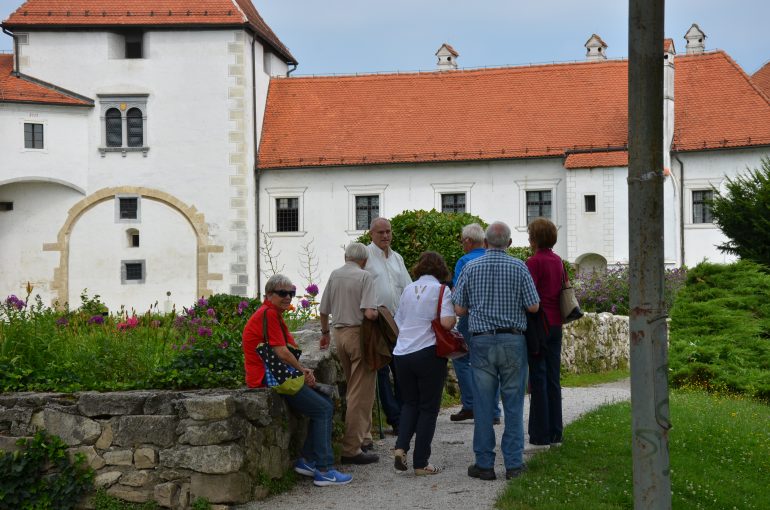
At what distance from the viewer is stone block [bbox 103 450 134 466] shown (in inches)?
294

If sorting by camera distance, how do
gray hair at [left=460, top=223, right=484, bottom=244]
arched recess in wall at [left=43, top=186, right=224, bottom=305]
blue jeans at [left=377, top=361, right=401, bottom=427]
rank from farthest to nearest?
arched recess in wall at [left=43, top=186, right=224, bottom=305]
blue jeans at [left=377, top=361, right=401, bottom=427]
gray hair at [left=460, top=223, right=484, bottom=244]

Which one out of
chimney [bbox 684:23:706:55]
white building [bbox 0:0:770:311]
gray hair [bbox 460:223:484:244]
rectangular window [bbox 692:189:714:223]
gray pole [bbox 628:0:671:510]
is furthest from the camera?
chimney [bbox 684:23:706:55]

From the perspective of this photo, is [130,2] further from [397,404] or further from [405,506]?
[405,506]

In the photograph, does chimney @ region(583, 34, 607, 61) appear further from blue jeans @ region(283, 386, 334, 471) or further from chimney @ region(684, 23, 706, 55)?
blue jeans @ region(283, 386, 334, 471)

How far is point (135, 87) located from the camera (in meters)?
34.3

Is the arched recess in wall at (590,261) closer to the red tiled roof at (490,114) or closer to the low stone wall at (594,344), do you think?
the red tiled roof at (490,114)

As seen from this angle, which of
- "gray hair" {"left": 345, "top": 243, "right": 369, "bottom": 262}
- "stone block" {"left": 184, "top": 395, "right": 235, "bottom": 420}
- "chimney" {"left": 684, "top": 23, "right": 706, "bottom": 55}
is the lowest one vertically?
"stone block" {"left": 184, "top": 395, "right": 235, "bottom": 420}

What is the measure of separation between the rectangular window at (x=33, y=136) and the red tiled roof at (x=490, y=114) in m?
6.93

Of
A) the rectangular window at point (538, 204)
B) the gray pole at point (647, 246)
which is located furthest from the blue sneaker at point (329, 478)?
the rectangular window at point (538, 204)

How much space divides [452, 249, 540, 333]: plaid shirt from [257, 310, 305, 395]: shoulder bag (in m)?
1.31

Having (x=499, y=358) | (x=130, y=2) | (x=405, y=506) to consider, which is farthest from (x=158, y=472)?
(x=130, y=2)

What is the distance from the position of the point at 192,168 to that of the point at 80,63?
488 cm

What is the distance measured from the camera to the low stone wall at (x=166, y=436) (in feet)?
23.9

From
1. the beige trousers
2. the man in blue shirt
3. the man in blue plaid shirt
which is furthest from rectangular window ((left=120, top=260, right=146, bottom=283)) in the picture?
the man in blue plaid shirt
